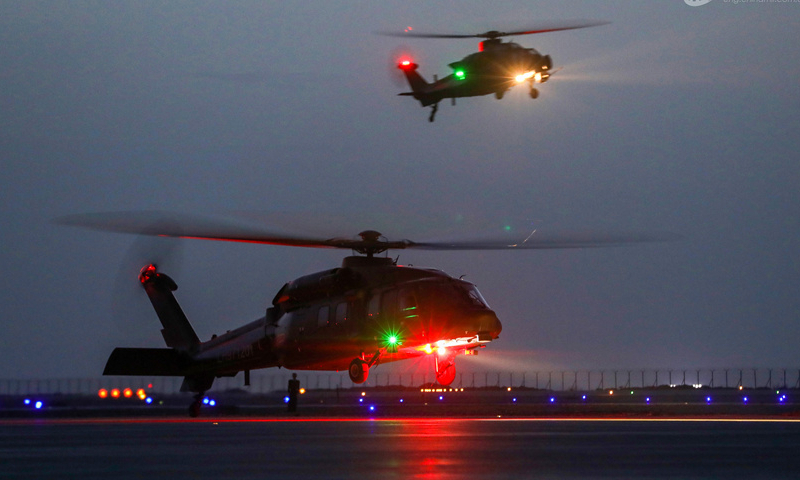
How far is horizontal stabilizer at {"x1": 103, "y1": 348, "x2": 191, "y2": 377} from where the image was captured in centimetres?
3219

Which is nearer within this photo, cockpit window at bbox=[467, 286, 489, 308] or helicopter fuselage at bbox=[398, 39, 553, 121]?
cockpit window at bbox=[467, 286, 489, 308]

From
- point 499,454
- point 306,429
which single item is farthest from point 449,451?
point 306,429

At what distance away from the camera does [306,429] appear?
856 inches

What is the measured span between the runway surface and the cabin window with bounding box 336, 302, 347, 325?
5.26 m

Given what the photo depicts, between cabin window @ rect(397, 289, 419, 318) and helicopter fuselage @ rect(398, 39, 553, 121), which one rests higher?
helicopter fuselage @ rect(398, 39, 553, 121)

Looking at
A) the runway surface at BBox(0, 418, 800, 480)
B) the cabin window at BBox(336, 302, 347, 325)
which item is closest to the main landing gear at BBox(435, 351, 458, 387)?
the cabin window at BBox(336, 302, 347, 325)

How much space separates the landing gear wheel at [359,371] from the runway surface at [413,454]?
491 cm

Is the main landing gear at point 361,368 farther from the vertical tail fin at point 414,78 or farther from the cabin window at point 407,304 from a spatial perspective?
the vertical tail fin at point 414,78

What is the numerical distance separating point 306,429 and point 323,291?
555cm

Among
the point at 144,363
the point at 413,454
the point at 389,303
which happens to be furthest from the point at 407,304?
the point at 144,363

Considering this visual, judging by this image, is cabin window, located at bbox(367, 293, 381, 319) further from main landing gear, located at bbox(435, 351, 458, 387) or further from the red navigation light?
the red navigation light

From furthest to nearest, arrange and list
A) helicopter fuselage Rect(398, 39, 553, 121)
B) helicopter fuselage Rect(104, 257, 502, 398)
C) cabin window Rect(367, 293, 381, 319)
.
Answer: helicopter fuselage Rect(398, 39, 553, 121) < cabin window Rect(367, 293, 381, 319) < helicopter fuselage Rect(104, 257, 502, 398)

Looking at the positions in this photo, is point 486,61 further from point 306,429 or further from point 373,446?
point 373,446

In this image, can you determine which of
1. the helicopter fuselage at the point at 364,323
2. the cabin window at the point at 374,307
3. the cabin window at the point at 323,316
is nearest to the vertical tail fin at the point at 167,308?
the helicopter fuselage at the point at 364,323
